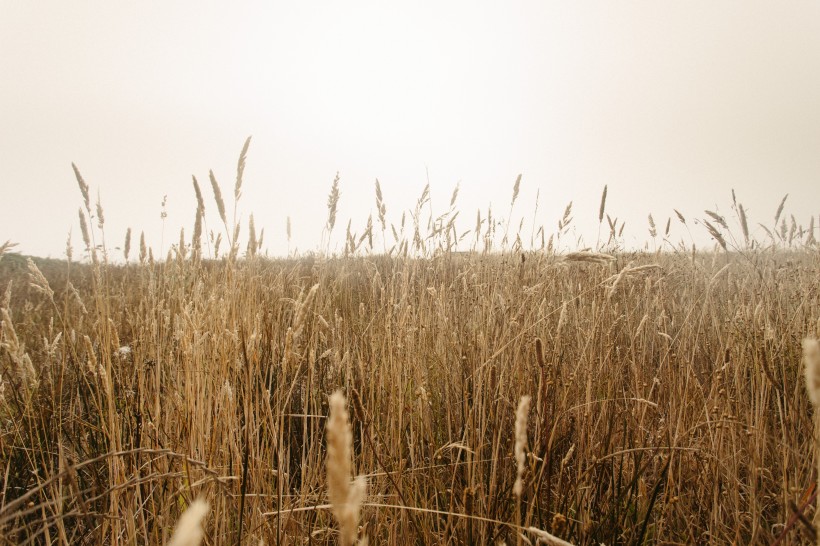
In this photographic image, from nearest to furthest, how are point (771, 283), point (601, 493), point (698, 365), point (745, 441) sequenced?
1. point (601, 493)
2. point (745, 441)
3. point (698, 365)
4. point (771, 283)

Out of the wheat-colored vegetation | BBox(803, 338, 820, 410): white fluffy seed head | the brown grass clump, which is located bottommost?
the wheat-colored vegetation

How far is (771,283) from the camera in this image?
149 inches

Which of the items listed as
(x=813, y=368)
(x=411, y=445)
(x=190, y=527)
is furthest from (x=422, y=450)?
(x=190, y=527)

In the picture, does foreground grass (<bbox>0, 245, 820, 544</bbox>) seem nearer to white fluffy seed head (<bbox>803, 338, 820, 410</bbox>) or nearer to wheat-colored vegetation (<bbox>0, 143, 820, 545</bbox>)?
wheat-colored vegetation (<bbox>0, 143, 820, 545</bbox>)

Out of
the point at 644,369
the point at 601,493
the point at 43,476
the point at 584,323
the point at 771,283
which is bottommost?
the point at 43,476

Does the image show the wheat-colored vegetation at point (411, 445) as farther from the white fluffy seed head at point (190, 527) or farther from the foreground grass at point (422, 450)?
the white fluffy seed head at point (190, 527)

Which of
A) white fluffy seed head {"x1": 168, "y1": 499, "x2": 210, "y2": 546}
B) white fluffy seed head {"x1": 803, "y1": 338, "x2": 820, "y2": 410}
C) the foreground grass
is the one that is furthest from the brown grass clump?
the foreground grass

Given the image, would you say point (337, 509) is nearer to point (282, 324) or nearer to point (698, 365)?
point (282, 324)

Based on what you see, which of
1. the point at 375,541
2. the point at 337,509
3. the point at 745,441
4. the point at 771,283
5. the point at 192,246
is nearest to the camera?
the point at 337,509

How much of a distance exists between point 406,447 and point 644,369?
160cm

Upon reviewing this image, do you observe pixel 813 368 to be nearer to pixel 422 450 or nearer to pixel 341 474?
pixel 341 474

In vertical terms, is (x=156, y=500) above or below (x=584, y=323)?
below

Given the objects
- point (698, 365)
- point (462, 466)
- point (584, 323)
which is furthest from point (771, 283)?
point (462, 466)

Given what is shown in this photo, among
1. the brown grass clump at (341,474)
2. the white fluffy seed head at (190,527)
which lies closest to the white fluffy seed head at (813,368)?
the brown grass clump at (341,474)
